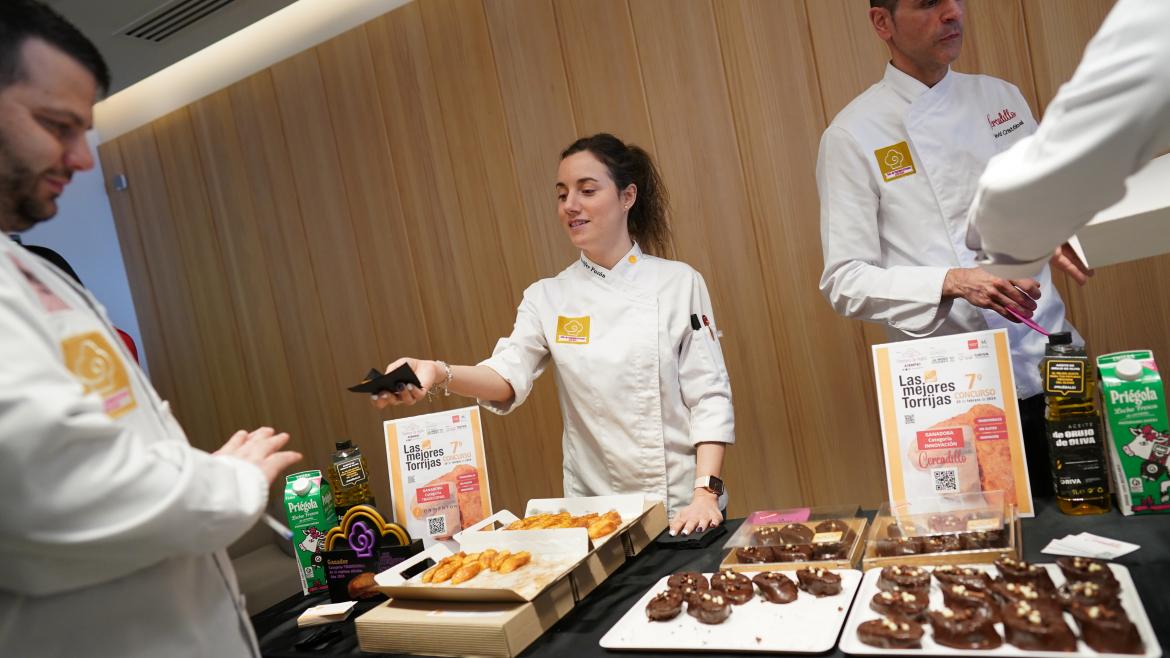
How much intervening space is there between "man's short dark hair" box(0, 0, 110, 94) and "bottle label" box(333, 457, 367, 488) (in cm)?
101

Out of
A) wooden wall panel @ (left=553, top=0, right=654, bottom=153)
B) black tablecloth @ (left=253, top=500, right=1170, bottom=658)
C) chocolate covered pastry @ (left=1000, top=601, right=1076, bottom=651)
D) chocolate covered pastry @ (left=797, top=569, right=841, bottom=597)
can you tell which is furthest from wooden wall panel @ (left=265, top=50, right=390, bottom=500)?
chocolate covered pastry @ (left=1000, top=601, right=1076, bottom=651)

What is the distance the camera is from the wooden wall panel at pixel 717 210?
3.09 m

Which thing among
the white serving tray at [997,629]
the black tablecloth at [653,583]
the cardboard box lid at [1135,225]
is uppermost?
the cardboard box lid at [1135,225]

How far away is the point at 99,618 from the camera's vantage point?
0.98m

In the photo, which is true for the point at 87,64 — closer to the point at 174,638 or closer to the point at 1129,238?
the point at 174,638

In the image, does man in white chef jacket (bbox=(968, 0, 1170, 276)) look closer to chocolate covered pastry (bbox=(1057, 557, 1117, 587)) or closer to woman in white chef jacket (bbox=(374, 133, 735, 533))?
chocolate covered pastry (bbox=(1057, 557, 1117, 587))

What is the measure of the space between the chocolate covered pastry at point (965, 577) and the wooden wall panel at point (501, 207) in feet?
6.13

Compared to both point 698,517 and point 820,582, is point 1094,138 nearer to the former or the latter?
point 820,582

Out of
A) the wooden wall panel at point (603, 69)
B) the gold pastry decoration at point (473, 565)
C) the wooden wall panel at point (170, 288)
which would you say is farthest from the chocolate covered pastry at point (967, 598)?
the wooden wall panel at point (170, 288)

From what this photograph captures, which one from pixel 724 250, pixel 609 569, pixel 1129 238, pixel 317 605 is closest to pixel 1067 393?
pixel 1129 238

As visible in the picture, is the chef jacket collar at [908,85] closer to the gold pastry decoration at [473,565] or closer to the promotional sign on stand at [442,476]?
the promotional sign on stand at [442,476]

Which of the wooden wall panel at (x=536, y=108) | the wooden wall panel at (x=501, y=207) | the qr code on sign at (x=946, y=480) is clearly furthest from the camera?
the wooden wall panel at (x=536, y=108)

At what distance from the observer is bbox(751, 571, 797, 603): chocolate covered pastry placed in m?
1.20

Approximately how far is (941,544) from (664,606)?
44 cm
